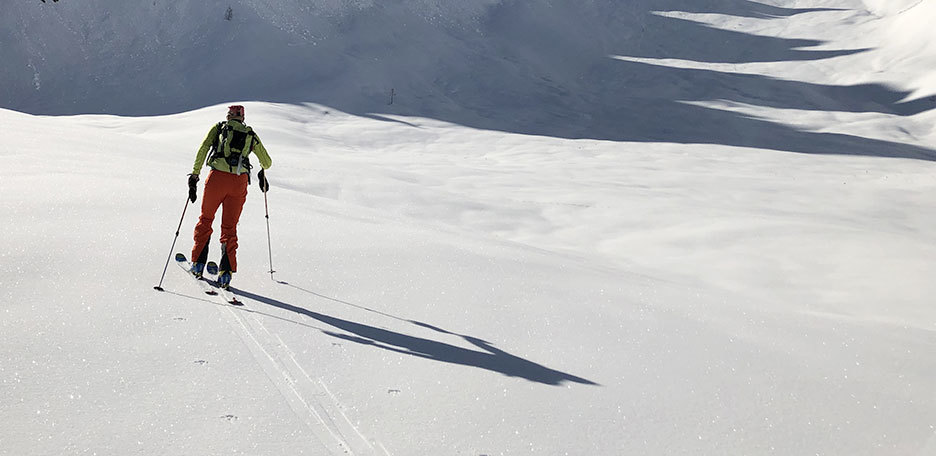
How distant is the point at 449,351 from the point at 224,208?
3356 mm

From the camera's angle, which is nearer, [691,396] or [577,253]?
[691,396]

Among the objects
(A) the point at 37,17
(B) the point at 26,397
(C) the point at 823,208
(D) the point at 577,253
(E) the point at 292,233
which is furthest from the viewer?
(A) the point at 37,17

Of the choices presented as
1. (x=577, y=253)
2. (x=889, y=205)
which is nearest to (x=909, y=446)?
(x=577, y=253)

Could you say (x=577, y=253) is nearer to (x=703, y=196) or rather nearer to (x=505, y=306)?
(x=505, y=306)

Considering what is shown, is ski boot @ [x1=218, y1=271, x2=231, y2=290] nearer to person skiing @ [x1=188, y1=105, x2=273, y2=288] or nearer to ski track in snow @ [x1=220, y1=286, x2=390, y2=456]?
person skiing @ [x1=188, y1=105, x2=273, y2=288]

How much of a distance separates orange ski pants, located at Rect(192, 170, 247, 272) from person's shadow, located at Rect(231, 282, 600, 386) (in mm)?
1586

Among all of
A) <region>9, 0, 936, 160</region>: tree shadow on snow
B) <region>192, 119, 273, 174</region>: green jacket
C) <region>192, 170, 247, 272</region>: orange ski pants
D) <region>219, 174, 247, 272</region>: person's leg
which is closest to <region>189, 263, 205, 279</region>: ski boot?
<region>192, 170, 247, 272</region>: orange ski pants

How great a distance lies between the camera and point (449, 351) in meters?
6.20

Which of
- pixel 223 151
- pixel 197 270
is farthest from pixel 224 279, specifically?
pixel 223 151

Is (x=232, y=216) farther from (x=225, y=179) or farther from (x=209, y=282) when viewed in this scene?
(x=209, y=282)

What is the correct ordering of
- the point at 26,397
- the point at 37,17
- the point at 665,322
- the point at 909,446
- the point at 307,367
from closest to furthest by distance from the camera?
the point at 26,397 → the point at 909,446 → the point at 307,367 → the point at 665,322 → the point at 37,17

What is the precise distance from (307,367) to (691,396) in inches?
108

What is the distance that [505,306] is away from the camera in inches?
304

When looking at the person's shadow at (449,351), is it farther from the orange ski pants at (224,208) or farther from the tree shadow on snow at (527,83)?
the tree shadow on snow at (527,83)
